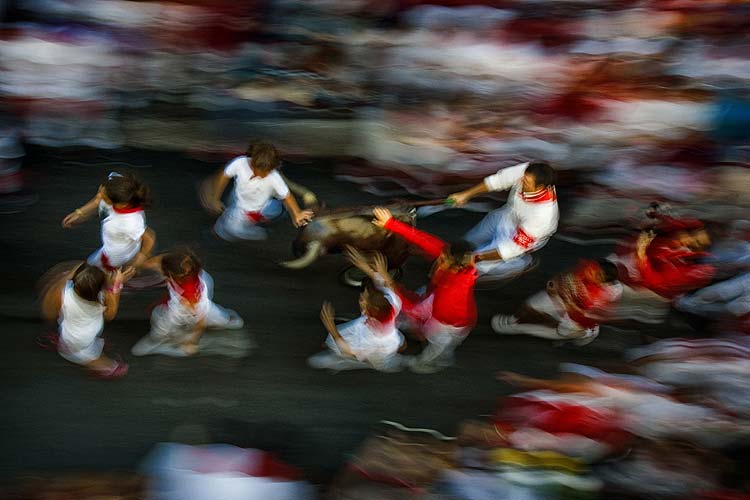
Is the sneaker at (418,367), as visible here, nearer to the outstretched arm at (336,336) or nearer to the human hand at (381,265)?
the outstretched arm at (336,336)

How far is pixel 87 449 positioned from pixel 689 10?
15.9 feet

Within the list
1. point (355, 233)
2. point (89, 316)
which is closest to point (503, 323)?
point (355, 233)

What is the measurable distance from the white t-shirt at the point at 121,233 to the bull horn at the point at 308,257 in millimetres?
1071

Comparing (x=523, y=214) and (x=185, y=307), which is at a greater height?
(x=523, y=214)

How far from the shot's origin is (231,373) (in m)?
4.79

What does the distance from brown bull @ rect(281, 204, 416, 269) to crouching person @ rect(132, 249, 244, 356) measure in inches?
28.4

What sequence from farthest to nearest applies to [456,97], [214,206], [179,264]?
[456,97], [214,206], [179,264]

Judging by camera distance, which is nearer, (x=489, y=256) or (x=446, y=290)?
(x=446, y=290)

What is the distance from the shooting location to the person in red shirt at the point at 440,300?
4.36 m

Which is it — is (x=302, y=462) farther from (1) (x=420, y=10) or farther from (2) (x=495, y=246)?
(1) (x=420, y=10)

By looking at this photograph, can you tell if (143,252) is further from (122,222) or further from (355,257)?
(355,257)

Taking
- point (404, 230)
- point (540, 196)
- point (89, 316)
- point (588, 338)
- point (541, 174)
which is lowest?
point (588, 338)

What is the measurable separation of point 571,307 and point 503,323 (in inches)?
20.5

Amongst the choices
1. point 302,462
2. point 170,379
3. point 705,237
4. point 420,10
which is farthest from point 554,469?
point 420,10
